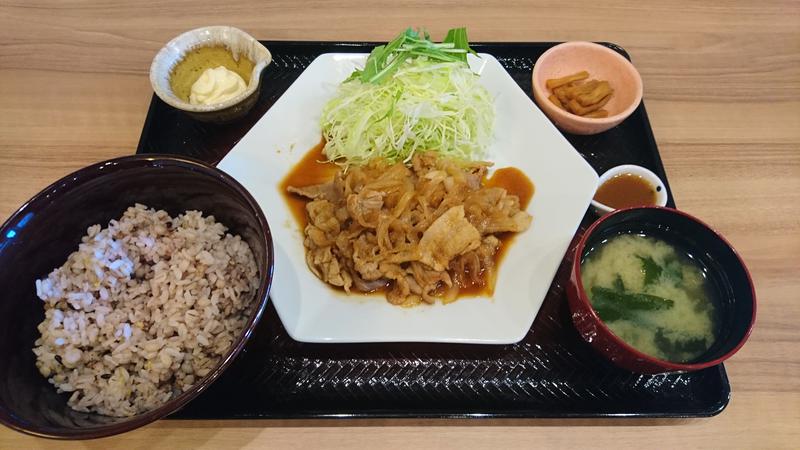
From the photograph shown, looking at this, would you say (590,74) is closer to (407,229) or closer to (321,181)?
(407,229)

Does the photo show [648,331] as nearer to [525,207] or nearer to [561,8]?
[525,207]

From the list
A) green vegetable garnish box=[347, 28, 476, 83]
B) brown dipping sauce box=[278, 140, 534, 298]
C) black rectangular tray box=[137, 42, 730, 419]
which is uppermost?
green vegetable garnish box=[347, 28, 476, 83]

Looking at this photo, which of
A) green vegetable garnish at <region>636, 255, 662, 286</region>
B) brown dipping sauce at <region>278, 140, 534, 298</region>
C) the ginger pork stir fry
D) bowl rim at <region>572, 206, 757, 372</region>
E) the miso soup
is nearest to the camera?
bowl rim at <region>572, 206, 757, 372</region>

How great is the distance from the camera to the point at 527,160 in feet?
8.22

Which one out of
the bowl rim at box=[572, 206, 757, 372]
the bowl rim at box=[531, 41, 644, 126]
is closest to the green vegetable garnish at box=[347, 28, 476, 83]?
the bowl rim at box=[531, 41, 644, 126]

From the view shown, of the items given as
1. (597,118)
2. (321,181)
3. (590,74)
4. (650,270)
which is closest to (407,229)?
(321,181)

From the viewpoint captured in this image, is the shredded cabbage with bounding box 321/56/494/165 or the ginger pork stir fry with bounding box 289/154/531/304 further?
the shredded cabbage with bounding box 321/56/494/165

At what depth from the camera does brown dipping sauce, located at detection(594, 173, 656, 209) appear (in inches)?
94.0

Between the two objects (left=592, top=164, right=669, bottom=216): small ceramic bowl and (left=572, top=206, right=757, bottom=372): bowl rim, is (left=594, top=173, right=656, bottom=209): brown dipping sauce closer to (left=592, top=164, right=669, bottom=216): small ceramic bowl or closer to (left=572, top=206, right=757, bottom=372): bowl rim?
(left=592, top=164, right=669, bottom=216): small ceramic bowl

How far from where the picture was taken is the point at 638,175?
2.45m

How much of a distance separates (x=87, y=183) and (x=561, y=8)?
9.77 ft

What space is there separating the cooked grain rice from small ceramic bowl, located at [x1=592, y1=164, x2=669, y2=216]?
1626 mm

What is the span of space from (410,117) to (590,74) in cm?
109

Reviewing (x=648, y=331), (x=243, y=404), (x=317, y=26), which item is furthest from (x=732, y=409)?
(x=317, y=26)
